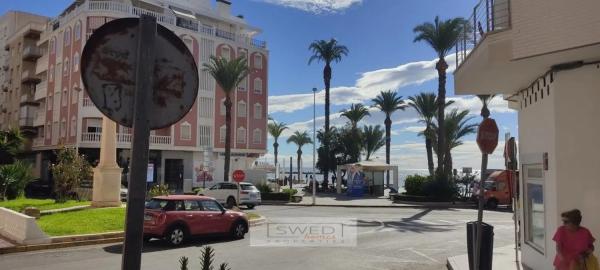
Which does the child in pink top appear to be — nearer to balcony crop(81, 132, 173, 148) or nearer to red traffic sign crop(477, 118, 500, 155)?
red traffic sign crop(477, 118, 500, 155)

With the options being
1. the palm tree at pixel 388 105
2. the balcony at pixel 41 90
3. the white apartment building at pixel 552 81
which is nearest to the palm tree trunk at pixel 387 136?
the palm tree at pixel 388 105

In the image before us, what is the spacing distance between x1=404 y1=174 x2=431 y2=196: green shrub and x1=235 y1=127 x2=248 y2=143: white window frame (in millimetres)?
22695

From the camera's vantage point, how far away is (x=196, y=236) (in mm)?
15703

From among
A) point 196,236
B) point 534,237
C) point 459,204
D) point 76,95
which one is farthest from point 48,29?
point 534,237

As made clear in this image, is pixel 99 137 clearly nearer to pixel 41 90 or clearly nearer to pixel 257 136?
pixel 41 90

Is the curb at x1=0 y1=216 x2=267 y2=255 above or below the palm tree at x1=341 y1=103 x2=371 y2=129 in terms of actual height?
below

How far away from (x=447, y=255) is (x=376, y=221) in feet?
29.5

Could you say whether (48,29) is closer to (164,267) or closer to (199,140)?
(199,140)

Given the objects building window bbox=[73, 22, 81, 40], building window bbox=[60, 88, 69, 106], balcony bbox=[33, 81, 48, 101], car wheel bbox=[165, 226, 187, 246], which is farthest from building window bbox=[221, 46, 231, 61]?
car wheel bbox=[165, 226, 187, 246]

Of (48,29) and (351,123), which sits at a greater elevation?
(48,29)

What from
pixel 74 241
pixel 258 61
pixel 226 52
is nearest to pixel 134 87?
pixel 74 241

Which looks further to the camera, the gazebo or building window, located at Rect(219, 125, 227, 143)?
building window, located at Rect(219, 125, 227, 143)

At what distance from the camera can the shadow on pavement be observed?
13.9 meters

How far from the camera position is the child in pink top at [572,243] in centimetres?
720
